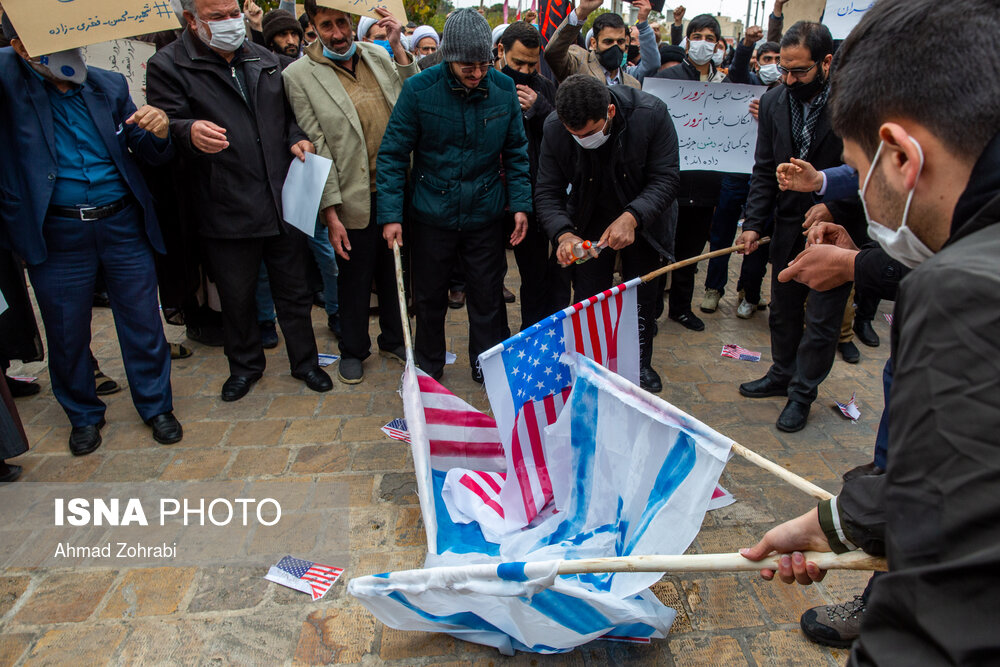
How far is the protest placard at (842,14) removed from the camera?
4.19 meters

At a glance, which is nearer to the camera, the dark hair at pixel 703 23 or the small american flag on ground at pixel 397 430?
the small american flag on ground at pixel 397 430

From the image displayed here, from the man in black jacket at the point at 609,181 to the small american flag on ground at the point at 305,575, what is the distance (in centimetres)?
193

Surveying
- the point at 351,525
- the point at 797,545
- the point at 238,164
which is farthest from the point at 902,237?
the point at 238,164

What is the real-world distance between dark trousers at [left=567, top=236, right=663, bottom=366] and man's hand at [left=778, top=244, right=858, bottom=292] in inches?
54.2

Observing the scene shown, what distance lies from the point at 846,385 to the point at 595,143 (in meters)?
2.28

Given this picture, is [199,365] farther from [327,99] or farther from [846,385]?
[846,385]

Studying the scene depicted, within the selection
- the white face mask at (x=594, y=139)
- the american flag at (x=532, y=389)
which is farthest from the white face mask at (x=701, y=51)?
the american flag at (x=532, y=389)

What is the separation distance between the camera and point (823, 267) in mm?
2338

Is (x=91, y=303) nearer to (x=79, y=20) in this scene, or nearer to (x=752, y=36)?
(x=79, y=20)

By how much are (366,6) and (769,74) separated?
381 centimetres

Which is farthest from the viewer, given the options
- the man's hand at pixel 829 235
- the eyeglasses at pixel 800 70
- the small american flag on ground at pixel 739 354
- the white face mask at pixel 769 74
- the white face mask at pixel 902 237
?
the white face mask at pixel 769 74

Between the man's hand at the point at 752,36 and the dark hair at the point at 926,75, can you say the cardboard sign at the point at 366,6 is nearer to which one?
the man's hand at the point at 752,36

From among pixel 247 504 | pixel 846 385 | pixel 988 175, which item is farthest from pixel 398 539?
pixel 846 385

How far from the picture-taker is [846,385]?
A: 4.10 meters
